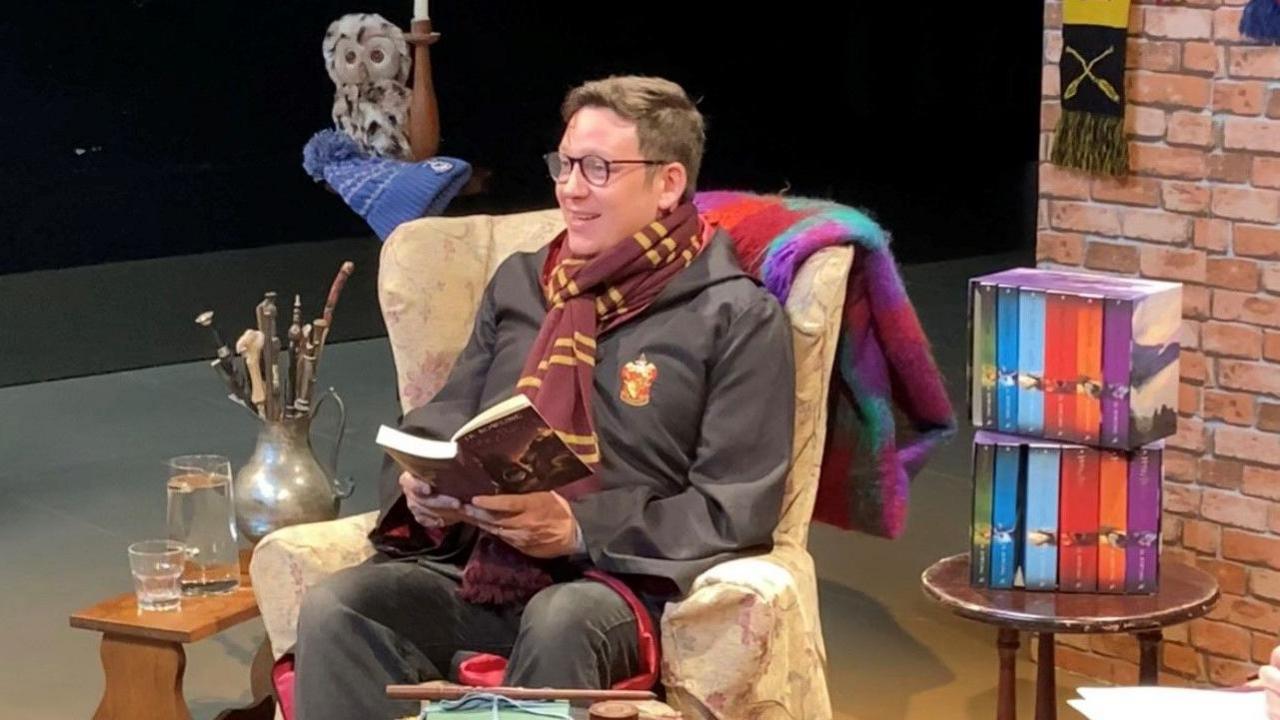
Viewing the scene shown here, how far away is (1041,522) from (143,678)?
1388 mm

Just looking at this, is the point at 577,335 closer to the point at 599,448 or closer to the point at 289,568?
the point at 599,448

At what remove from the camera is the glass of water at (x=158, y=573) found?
302cm

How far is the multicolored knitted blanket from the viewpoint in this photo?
9.72ft

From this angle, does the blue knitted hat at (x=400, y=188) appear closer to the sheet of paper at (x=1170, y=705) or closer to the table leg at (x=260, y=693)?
the table leg at (x=260, y=693)

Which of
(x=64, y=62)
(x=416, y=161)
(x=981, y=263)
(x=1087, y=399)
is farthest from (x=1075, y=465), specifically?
(x=64, y=62)

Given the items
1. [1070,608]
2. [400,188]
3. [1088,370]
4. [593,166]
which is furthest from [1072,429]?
[400,188]

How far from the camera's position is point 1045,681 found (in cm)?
302

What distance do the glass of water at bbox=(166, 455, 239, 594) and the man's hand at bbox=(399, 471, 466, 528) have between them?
386 mm

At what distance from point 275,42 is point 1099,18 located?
5.55 metres

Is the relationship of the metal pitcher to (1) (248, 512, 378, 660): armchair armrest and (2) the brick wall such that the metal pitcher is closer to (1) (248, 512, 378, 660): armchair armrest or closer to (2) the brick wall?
(1) (248, 512, 378, 660): armchair armrest

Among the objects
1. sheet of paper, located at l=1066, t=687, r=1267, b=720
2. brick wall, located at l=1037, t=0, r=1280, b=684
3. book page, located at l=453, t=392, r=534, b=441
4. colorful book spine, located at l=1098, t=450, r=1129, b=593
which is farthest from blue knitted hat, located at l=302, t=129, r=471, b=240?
sheet of paper, located at l=1066, t=687, r=1267, b=720

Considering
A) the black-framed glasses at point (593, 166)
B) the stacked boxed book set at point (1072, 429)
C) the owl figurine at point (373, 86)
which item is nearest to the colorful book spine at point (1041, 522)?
the stacked boxed book set at point (1072, 429)

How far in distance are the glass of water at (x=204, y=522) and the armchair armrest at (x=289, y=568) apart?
0.21 metres

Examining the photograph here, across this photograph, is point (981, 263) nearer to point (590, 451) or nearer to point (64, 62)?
point (64, 62)
